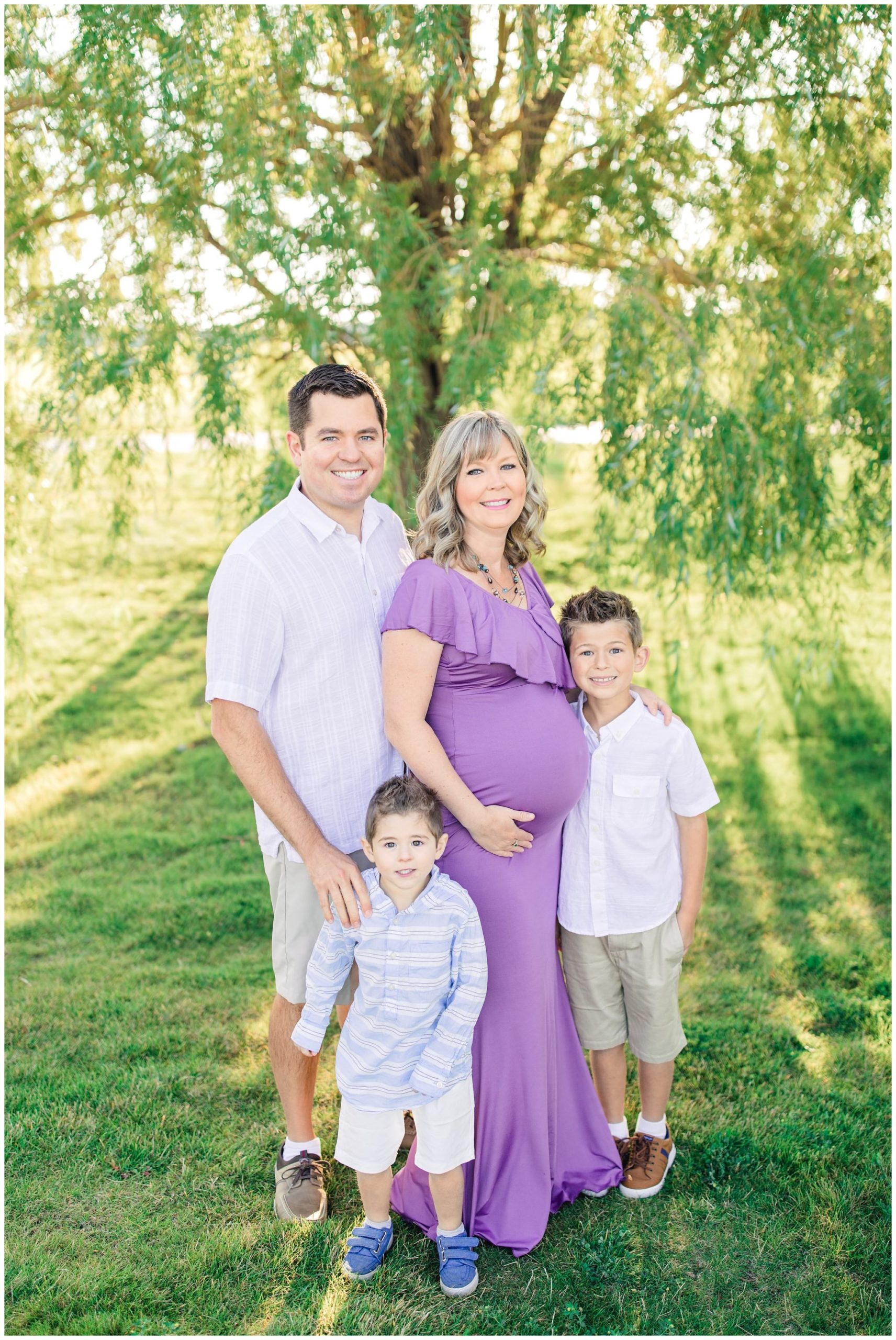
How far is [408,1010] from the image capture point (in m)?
2.57

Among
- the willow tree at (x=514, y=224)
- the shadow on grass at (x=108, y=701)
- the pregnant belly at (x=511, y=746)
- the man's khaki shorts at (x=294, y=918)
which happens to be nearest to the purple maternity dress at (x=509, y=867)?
the pregnant belly at (x=511, y=746)

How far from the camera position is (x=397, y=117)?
4535 mm

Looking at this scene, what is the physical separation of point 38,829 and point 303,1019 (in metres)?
3.60

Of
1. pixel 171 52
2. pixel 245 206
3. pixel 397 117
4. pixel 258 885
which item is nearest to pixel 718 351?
pixel 397 117

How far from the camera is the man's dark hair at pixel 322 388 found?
2729 mm

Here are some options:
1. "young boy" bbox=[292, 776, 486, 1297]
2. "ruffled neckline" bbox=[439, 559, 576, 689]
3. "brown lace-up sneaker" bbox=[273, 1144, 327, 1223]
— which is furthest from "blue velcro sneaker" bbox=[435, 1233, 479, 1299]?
"ruffled neckline" bbox=[439, 559, 576, 689]

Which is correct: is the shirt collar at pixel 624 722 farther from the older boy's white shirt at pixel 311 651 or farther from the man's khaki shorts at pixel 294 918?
the man's khaki shorts at pixel 294 918

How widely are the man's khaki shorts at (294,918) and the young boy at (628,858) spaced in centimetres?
65

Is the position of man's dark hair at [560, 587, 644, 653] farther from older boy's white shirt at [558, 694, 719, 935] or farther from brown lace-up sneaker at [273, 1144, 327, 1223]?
brown lace-up sneaker at [273, 1144, 327, 1223]

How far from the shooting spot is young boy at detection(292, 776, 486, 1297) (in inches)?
101

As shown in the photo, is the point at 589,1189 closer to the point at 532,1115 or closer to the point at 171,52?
the point at 532,1115

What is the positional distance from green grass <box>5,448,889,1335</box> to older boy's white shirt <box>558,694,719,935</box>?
858 millimetres

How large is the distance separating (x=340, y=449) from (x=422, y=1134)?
1.78m

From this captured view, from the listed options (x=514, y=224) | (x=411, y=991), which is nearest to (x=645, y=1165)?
(x=411, y=991)
